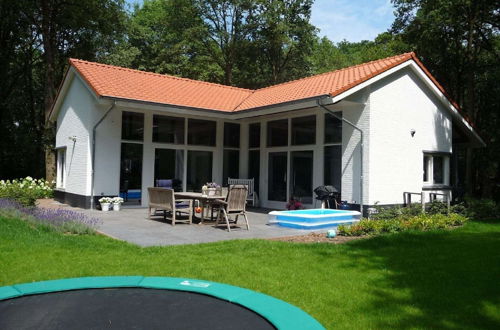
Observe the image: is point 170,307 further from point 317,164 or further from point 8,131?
Answer: point 8,131

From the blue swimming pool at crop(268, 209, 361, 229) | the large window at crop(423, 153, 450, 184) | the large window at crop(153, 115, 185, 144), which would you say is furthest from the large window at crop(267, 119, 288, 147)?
the large window at crop(423, 153, 450, 184)

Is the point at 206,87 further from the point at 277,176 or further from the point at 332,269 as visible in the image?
the point at 332,269

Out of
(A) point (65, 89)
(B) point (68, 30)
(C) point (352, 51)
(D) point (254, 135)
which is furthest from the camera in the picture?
(C) point (352, 51)

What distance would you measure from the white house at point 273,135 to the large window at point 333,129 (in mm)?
41

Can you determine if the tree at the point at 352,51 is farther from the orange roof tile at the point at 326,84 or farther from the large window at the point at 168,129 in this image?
the large window at the point at 168,129

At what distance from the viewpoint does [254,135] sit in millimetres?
16625

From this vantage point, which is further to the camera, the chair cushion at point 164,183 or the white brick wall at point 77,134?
the chair cushion at point 164,183

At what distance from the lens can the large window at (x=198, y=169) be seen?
51.0 feet

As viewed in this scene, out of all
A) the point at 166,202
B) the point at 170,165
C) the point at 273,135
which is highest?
the point at 273,135

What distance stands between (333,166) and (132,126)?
7.07 m

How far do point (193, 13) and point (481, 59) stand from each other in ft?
64.8

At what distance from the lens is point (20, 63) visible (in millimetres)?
27531

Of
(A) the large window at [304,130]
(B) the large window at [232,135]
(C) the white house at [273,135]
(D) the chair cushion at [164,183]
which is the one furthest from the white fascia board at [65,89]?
(A) the large window at [304,130]

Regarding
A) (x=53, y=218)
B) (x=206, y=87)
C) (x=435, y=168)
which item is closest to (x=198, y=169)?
(x=206, y=87)
